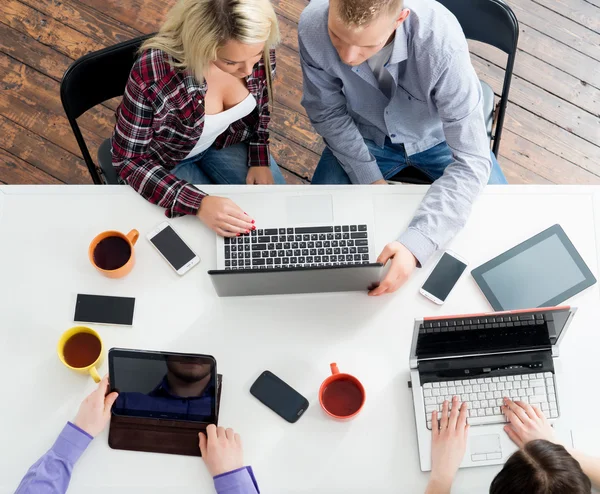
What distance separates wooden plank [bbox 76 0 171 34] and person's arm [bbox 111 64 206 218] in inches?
48.3

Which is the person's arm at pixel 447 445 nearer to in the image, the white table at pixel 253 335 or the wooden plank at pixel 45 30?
the white table at pixel 253 335

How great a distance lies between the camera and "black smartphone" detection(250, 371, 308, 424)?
1384mm

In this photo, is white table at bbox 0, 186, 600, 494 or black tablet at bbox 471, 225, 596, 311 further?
black tablet at bbox 471, 225, 596, 311

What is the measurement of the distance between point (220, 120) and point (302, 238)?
1.44 feet

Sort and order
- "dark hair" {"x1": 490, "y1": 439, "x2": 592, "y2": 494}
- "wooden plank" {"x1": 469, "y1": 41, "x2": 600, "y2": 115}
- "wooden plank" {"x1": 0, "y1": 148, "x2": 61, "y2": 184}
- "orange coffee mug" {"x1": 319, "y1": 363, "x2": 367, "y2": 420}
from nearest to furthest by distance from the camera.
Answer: "dark hair" {"x1": 490, "y1": 439, "x2": 592, "y2": 494} → "orange coffee mug" {"x1": 319, "y1": 363, "x2": 367, "y2": 420} → "wooden plank" {"x1": 0, "y1": 148, "x2": 61, "y2": 184} → "wooden plank" {"x1": 469, "y1": 41, "x2": 600, "y2": 115}

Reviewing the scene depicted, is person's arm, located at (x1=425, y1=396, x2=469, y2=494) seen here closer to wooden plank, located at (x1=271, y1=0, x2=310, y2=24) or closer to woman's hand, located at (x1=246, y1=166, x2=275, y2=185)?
woman's hand, located at (x1=246, y1=166, x2=275, y2=185)

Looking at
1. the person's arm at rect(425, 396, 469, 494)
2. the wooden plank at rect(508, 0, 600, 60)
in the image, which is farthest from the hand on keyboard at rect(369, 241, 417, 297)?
the wooden plank at rect(508, 0, 600, 60)

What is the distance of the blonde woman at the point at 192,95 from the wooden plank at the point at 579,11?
5.13ft

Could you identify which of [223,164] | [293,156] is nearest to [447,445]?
[223,164]

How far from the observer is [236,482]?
129cm

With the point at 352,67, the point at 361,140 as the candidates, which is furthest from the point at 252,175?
the point at 352,67

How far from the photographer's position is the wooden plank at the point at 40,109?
2510 millimetres

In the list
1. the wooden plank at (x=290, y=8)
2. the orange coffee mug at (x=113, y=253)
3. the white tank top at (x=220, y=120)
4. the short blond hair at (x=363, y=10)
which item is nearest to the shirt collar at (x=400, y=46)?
the short blond hair at (x=363, y=10)

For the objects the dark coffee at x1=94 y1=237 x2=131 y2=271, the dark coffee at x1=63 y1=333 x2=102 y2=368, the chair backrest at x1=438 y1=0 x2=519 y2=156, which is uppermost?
the chair backrest at x1=438 y1=0 x2=519 y2=156
